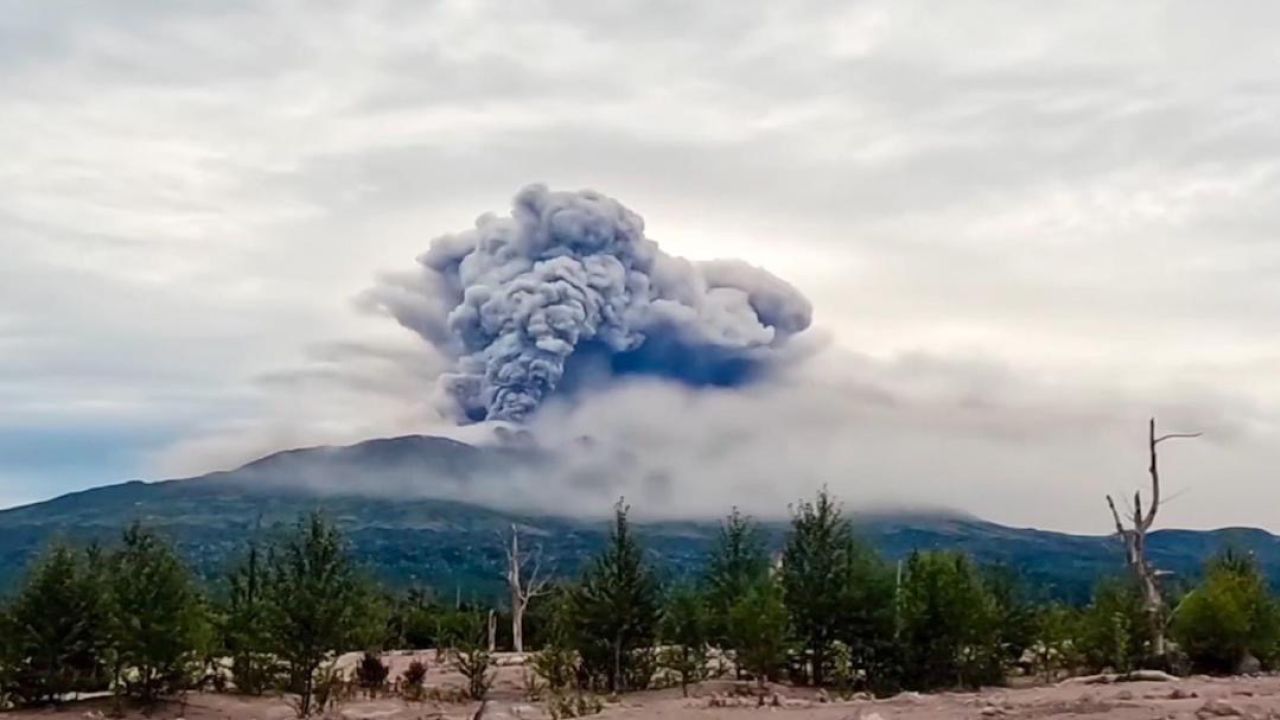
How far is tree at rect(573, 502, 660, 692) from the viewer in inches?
1515

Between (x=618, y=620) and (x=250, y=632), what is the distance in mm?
9887

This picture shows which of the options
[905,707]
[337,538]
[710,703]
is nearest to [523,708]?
[710,703]

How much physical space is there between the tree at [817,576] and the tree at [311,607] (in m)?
12.0

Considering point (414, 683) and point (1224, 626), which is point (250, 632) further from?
point (1224, 626)

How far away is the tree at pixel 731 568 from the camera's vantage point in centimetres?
4109

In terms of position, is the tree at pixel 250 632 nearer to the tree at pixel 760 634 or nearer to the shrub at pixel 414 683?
the shrub at pixel 414 683

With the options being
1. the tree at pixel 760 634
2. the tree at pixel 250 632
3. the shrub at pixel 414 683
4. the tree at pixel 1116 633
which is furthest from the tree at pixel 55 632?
the tree at pixel 1116 633

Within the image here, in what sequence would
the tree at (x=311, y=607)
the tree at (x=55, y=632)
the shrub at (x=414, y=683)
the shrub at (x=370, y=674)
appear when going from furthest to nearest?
the shrub at (x=370, y=674), the shrub at (x=414, y=683), the tree at (x=55, y=632), the tree at (x=311, y=607)

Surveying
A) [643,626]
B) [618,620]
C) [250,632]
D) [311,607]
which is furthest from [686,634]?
[250,632]

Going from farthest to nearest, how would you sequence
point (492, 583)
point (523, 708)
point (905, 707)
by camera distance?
point (492, 583) < point (523, 708) < point (905, 707)

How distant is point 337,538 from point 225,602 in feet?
56.5

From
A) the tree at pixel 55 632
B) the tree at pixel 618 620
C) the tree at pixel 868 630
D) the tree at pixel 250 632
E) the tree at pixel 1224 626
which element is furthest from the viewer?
the tree at pixel 1224 626

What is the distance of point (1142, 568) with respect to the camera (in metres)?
39.2

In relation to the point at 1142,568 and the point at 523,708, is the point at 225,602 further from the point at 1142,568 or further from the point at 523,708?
the point at 1142,568
